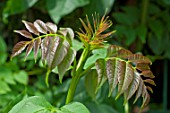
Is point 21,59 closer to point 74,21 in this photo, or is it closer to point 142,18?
point 74,21

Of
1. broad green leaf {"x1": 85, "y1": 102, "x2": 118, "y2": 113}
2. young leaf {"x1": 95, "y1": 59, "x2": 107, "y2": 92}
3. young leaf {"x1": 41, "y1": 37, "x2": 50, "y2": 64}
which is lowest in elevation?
broad green leaf {"x1": 85, "y1": 102, "x2": 118, "y2": 113}

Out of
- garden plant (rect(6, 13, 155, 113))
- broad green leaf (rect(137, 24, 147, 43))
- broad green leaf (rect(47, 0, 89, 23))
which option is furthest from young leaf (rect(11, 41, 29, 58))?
broad green leaf (rect(137, 24, 147, 43))

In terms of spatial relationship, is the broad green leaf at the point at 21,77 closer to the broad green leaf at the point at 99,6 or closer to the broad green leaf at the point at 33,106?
the broad green leaf at the point at 99,6

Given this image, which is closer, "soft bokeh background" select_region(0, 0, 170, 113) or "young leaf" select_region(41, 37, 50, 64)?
"young leaf" select_region(41, 37, 50, 64)

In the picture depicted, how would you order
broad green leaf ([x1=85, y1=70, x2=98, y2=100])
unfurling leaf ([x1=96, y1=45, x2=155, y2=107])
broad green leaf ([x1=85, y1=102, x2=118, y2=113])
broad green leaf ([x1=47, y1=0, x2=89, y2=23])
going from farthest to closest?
broad green leaf ([x1=47, y1=0, x2=89, y2=23]), broad green leaf ([x1=85, y1=102, x2=118, y2=113]), broad green leaf ([x1=85, y1=70, x2=98, y2=100]), unfurling leaf ([x1=96, y1=45, x2=155, y2=107])

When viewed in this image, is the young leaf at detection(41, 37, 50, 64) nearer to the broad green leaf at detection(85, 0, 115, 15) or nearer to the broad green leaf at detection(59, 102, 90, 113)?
the broad green leaf at detection(59, 102, 90, 113)

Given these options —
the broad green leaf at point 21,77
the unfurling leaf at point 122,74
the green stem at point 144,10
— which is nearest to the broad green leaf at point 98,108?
the broad green leaf at point 21,77

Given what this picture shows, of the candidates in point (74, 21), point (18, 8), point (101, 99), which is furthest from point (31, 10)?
point (101, 99)
